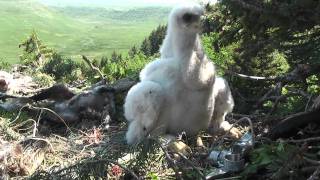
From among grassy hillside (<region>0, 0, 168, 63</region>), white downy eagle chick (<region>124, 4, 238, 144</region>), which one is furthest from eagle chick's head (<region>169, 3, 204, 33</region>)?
grassy hillside (<region>0, 0, 168, 63</region>)

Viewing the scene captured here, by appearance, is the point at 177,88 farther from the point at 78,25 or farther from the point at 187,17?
the point at 78,25

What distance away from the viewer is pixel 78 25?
152m

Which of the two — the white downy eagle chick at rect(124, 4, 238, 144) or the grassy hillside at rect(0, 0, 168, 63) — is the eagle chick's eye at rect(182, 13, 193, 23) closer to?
the white downy eagle chick at rect(124, 4, 238, 144)

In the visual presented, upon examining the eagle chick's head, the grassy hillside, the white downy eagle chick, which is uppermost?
the eagle chick's head

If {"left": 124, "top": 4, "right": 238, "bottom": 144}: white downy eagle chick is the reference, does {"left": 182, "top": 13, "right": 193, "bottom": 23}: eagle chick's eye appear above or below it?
above

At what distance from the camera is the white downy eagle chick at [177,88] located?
5.06 metres

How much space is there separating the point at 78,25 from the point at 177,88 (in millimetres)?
148978

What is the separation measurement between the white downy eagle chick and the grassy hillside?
89.7m

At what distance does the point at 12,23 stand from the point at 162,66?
126 metres

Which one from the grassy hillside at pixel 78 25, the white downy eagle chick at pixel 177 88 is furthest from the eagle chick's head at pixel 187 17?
the grassy hillside at pixel 78 25

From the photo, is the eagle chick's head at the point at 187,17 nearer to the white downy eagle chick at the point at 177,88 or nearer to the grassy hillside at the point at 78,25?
the white downy eagle chick at the point at 177,88

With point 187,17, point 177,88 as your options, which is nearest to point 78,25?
point 177,88

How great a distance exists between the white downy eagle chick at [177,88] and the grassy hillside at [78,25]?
89.7 metres

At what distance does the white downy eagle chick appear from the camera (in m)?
5.06
